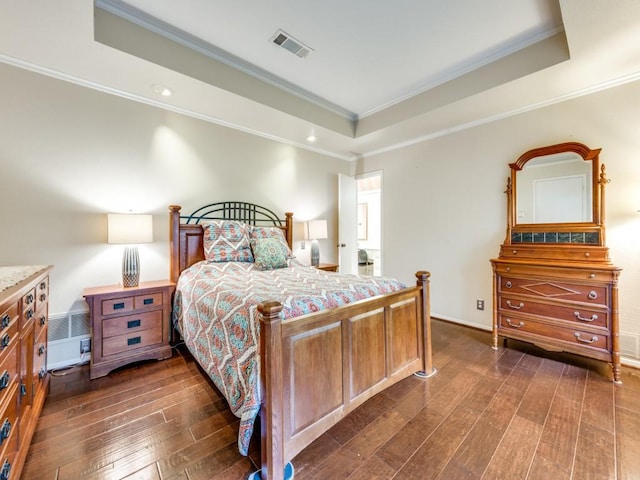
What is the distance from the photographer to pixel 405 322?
2096mm

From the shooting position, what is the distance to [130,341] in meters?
2.37

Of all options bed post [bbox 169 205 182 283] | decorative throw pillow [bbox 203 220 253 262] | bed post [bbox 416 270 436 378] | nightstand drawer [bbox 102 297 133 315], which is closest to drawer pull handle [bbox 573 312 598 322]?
bed post [bbox 416 270 436 378]

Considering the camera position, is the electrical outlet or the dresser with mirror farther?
the electrical outlet

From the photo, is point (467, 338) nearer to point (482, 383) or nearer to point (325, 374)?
point (482, 383)

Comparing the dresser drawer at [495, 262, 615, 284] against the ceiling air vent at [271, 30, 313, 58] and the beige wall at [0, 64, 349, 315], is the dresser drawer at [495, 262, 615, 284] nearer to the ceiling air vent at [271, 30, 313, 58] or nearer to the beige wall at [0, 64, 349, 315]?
the ceiling air vent at [271, 30, 313, 58]

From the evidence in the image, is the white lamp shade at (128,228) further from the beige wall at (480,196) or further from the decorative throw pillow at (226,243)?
the beige wall at (480,196)

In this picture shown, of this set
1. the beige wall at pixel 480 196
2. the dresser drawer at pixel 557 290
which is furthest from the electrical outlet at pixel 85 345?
the dresser drawer at pixel 557 290

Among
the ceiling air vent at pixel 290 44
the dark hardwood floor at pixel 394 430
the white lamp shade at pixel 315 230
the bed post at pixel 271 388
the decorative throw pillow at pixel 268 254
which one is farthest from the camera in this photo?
the white lamp shade at pixel 315 230

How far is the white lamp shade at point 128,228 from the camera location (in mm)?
2400

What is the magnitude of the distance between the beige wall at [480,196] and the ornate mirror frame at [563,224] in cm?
11

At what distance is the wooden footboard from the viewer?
1.26 metres

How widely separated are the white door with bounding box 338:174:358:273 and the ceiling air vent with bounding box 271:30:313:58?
6.76 ft

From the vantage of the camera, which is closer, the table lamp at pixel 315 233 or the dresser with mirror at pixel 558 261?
the dresser with mirror at pixel 558 261

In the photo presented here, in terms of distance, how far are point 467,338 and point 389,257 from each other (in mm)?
1618
